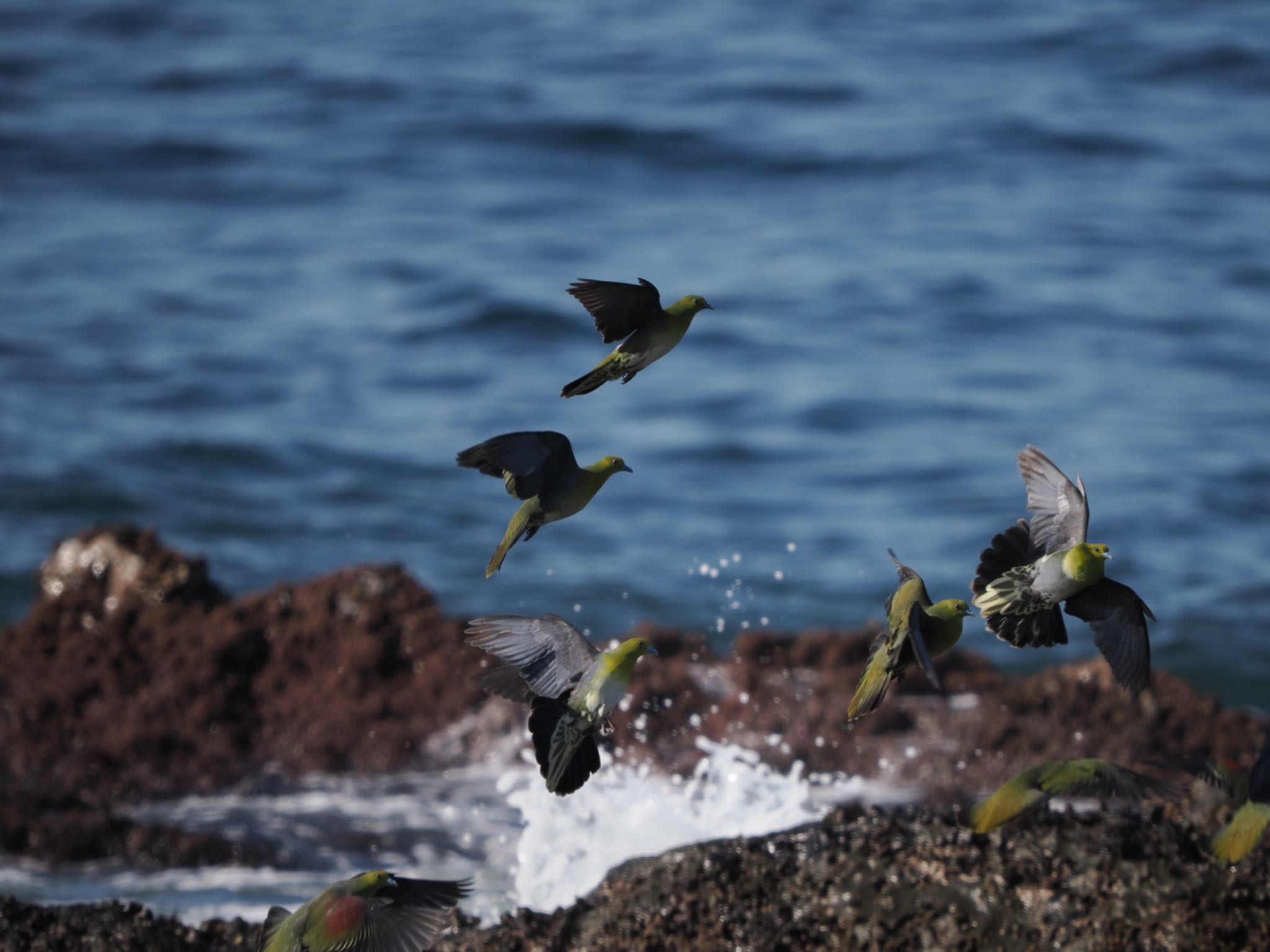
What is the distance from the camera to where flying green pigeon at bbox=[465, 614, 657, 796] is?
291 cm

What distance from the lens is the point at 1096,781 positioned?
3795mm

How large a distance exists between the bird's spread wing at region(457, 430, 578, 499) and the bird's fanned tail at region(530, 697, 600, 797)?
0.42 metres

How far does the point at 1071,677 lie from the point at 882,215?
10.9 meters

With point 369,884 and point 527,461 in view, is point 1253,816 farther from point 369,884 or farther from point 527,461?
point 527,461

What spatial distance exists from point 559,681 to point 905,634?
688 mm

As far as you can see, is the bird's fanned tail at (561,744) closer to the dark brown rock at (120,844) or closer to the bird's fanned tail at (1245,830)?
the bird's fanned tail at (1245,830)

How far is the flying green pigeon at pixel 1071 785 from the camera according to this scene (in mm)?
3744

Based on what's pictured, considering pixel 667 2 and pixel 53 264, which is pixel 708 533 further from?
pixel 667 2

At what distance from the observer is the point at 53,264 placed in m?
17.1

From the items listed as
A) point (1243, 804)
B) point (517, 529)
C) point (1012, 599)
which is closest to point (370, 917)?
point (517, 529)

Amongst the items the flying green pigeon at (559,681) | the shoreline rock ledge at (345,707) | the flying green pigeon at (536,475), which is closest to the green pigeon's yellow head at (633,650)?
the flying green pigeon at (559,681)

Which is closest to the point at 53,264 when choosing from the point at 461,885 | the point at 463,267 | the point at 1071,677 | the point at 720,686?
the point at 463,267

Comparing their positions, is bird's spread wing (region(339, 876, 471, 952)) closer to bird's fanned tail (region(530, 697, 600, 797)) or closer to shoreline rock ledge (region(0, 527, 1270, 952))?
bird's fanned tail (region(530, 697, 600, 797))

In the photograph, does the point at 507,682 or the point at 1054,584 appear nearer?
the point at 1054,584
